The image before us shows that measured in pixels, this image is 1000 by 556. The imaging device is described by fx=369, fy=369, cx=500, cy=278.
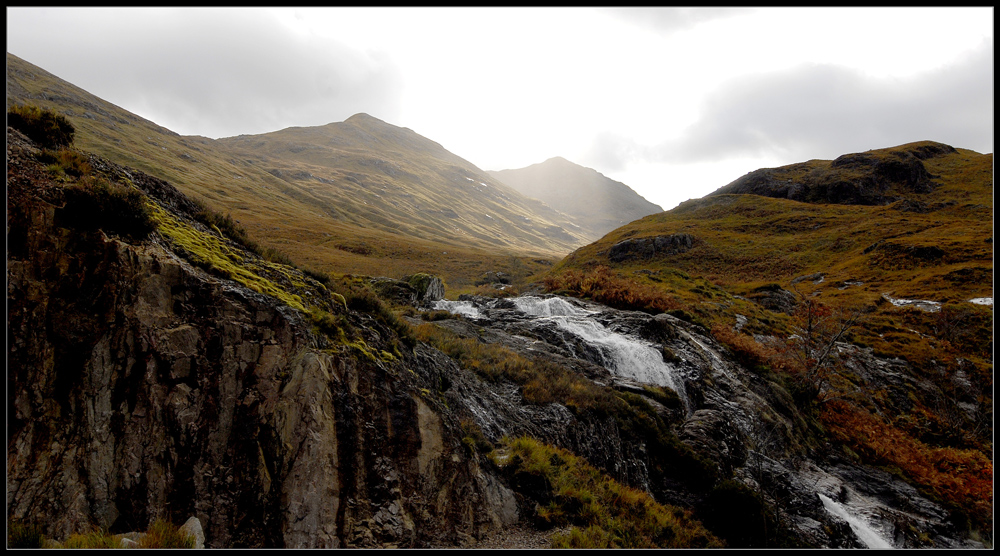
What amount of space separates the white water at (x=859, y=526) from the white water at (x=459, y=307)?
71.4ft

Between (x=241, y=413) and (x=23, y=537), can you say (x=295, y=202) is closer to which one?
(x=241, y=413)

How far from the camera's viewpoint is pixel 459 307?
3216 centimetres

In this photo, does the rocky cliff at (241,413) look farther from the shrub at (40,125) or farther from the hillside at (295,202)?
the hillside at (295,202)

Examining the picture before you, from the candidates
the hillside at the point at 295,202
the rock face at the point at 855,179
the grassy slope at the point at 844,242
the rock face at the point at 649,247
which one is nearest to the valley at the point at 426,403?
the grassy slope at the point at 844,242

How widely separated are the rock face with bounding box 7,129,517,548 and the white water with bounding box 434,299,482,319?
2101 cm

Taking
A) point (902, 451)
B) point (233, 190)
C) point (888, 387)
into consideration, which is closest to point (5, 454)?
point (902, 451)

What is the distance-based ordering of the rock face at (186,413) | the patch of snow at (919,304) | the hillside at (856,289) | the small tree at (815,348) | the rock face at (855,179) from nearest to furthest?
the rock face at (186,413)
the hillside at (856,289)
the small tree at (815,348)
the patch of snow at (919,304)
the rock face at (855,179)

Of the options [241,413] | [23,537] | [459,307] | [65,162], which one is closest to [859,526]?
[241,413]

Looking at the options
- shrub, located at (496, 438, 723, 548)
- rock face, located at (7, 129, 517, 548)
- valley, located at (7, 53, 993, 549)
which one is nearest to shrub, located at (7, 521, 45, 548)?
valley, located at (7, 53, 993, 549)

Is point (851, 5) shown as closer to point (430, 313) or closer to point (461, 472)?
point (461, 472)

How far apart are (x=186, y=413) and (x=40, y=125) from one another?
675cm

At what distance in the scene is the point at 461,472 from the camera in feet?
30.7

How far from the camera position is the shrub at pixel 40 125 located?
7.32m

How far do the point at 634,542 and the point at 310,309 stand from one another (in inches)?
405
